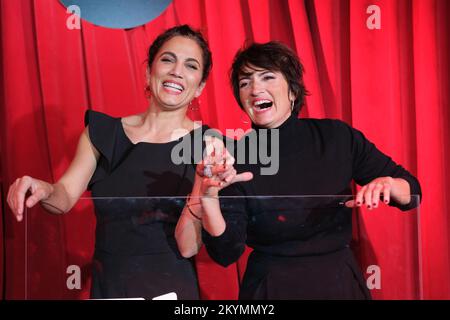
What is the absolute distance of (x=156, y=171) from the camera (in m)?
1.65

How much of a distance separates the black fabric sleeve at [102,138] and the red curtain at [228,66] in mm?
425

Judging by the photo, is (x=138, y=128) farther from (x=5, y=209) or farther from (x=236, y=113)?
(x=5, y=209)

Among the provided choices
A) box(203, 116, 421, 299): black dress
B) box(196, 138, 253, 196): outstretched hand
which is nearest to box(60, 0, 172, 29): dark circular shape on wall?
box(196, 138, 253, 196): outstretched hand

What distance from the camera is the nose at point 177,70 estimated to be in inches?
73.0

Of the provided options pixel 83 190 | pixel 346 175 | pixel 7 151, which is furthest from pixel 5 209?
pixel 346 175

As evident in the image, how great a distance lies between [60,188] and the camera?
149 centimetres

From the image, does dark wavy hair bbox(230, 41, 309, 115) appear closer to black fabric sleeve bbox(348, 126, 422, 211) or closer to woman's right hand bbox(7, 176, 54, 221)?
black fabric sleeve bbox(348, 126, 422, 211)

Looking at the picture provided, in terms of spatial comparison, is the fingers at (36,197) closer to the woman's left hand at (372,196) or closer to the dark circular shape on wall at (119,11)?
the woman's left hand at (372,196)

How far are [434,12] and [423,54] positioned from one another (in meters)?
0.16

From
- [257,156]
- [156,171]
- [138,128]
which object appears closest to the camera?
[257,156]

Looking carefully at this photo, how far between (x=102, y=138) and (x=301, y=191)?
2.09 feet

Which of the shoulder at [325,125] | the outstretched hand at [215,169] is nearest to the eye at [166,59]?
the shoulder at [325,125]
